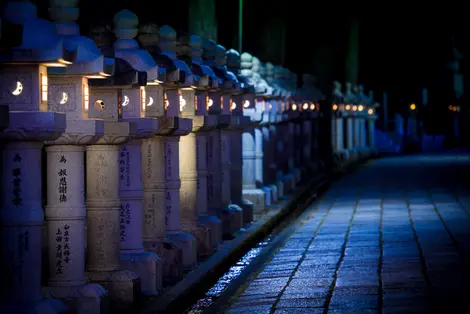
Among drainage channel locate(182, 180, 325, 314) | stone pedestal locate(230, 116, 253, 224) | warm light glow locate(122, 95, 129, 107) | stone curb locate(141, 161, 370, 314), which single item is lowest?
drainage channel locate(182, 180, 325, 314)

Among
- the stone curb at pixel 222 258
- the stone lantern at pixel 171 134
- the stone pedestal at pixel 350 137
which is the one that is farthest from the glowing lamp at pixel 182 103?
the stone pedestal at pixel 350 137

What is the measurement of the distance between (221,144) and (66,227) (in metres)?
8.72

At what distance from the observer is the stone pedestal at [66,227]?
33.5ft

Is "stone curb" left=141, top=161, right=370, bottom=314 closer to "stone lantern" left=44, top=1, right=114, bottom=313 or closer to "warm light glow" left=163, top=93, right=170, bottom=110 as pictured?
"stone lantern" left=44, top=1, right=114, bottom=313

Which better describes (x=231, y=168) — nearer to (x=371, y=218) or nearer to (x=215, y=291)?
(x=371, y=218)

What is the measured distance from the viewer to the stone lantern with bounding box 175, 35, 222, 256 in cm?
1576

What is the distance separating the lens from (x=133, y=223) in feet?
40.0

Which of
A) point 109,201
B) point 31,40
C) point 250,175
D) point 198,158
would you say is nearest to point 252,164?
point 250,175

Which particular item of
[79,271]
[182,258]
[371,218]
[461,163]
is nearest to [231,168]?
[371,218]

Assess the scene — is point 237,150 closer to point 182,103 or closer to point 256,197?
point 256,197

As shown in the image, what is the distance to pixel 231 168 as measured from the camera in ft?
67.4

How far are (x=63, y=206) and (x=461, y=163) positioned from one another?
3552 centimetres

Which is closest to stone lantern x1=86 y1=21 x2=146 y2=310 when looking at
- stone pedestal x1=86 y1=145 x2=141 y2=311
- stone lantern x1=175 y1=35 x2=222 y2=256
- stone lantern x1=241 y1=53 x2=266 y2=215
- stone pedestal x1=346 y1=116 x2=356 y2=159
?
stone pedestal x1=86 y1=145 x2=141 y2=311

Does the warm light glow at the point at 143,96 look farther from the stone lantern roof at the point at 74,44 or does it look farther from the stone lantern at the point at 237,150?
the stone lantern at the point at 237,150
